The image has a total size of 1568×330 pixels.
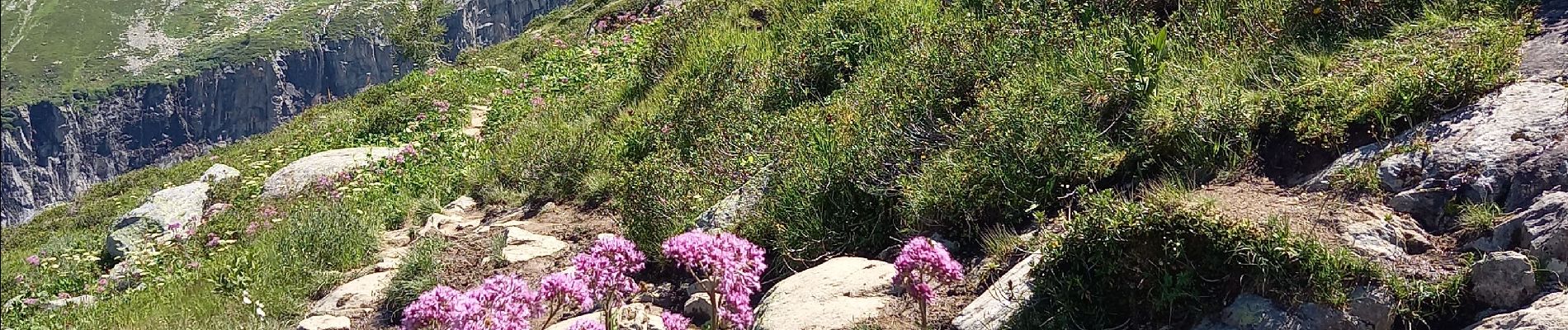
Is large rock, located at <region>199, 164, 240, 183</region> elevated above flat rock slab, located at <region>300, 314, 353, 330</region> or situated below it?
below

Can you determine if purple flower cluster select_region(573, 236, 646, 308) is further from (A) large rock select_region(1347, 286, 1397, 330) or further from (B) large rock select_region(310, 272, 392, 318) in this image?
(B) large rock select_region(310, 272, 392, 318)

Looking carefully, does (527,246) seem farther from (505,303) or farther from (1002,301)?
(1002,301)

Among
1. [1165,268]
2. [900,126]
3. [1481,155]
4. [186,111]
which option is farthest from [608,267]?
[186,111]

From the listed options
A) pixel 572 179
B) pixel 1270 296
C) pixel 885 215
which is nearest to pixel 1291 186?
pixel 1270 296

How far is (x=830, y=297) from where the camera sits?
170 inches

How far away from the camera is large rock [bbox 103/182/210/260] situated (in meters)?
11.4

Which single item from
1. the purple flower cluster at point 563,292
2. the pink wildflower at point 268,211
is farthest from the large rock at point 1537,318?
the pink wildflower at point 268,211

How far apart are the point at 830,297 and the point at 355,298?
420cm

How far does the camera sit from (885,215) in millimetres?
5250

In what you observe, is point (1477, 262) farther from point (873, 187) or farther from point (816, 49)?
point (816, 49)

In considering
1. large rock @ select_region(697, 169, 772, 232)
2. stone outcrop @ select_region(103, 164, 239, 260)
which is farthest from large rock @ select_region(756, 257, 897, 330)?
stone outcrop @ select_region(103, 164, 239, 260)

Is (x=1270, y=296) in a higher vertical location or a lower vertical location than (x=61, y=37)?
higher

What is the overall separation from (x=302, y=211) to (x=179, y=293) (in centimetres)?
140

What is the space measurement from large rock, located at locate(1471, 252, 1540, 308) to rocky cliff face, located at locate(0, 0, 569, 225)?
152 m
